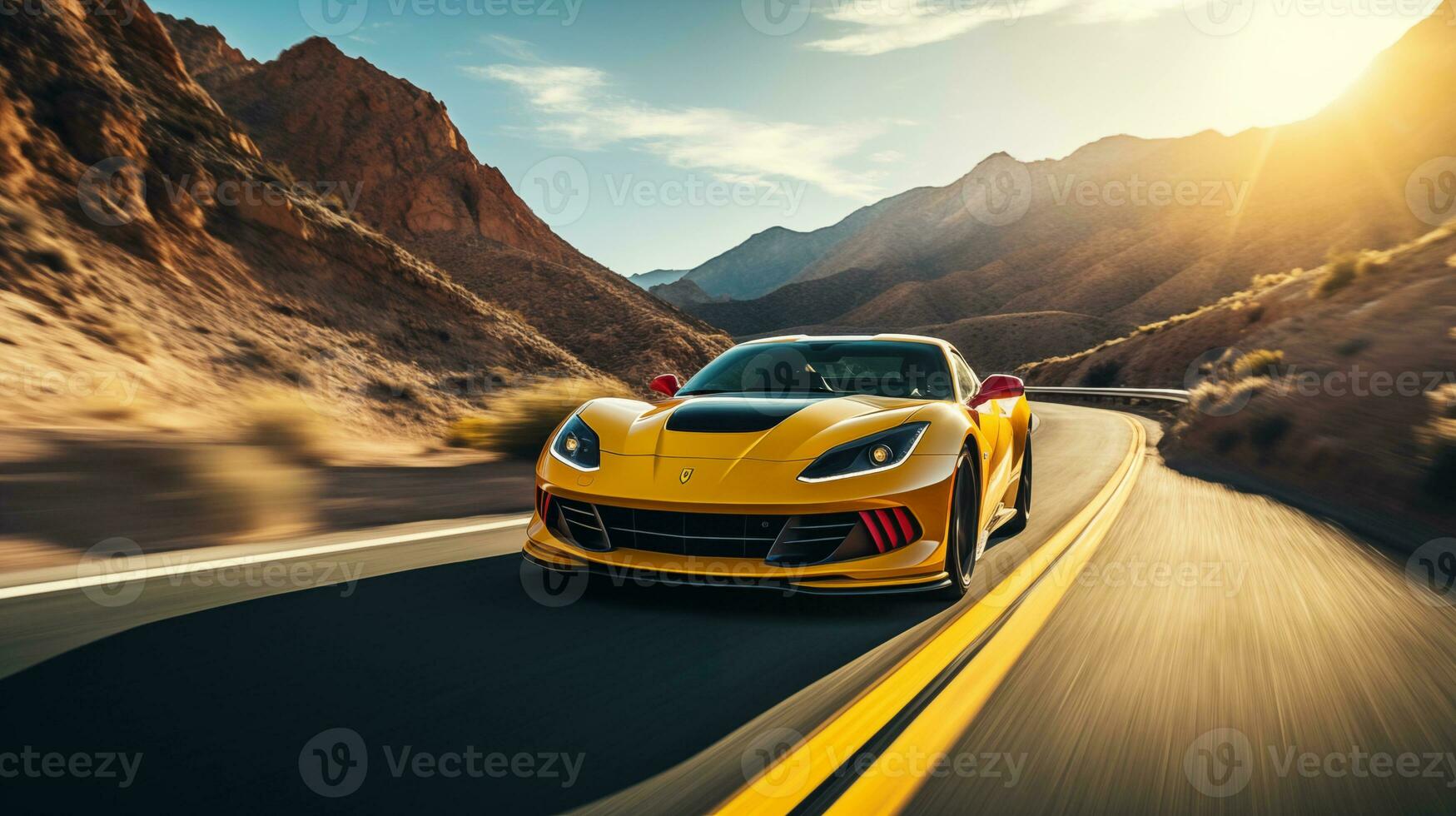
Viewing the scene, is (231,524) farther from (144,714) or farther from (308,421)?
(144,714)

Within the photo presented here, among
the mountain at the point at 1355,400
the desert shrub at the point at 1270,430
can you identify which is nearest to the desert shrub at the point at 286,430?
the mountain at the point at 1355,400

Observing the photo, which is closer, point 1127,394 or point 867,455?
point 867,455

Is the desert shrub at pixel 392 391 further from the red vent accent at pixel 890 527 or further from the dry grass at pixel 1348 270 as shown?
the dry grass at pixel 1348 270

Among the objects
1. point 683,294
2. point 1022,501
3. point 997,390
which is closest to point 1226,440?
point 1022,501

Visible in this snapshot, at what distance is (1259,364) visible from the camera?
17.8 meters

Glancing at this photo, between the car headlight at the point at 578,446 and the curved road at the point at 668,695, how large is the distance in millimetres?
629

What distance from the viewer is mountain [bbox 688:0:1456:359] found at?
72375 mm

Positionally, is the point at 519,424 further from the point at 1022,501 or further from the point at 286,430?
the point at 1022,501

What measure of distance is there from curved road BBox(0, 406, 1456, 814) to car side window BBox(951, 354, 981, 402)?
1.32 metres

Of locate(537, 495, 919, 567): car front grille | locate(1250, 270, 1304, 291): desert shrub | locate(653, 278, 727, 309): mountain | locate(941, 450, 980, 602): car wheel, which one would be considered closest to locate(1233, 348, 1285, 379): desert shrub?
locate(941, 450, 980, 602): car wheel

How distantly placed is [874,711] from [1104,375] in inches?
1832

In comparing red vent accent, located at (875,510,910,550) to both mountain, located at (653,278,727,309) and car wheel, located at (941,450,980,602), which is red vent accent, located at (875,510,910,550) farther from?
mountain, located at (653,278,727,309)

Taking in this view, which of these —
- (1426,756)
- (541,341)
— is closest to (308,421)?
(1426,756)

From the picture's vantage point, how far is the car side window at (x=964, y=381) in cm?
576
